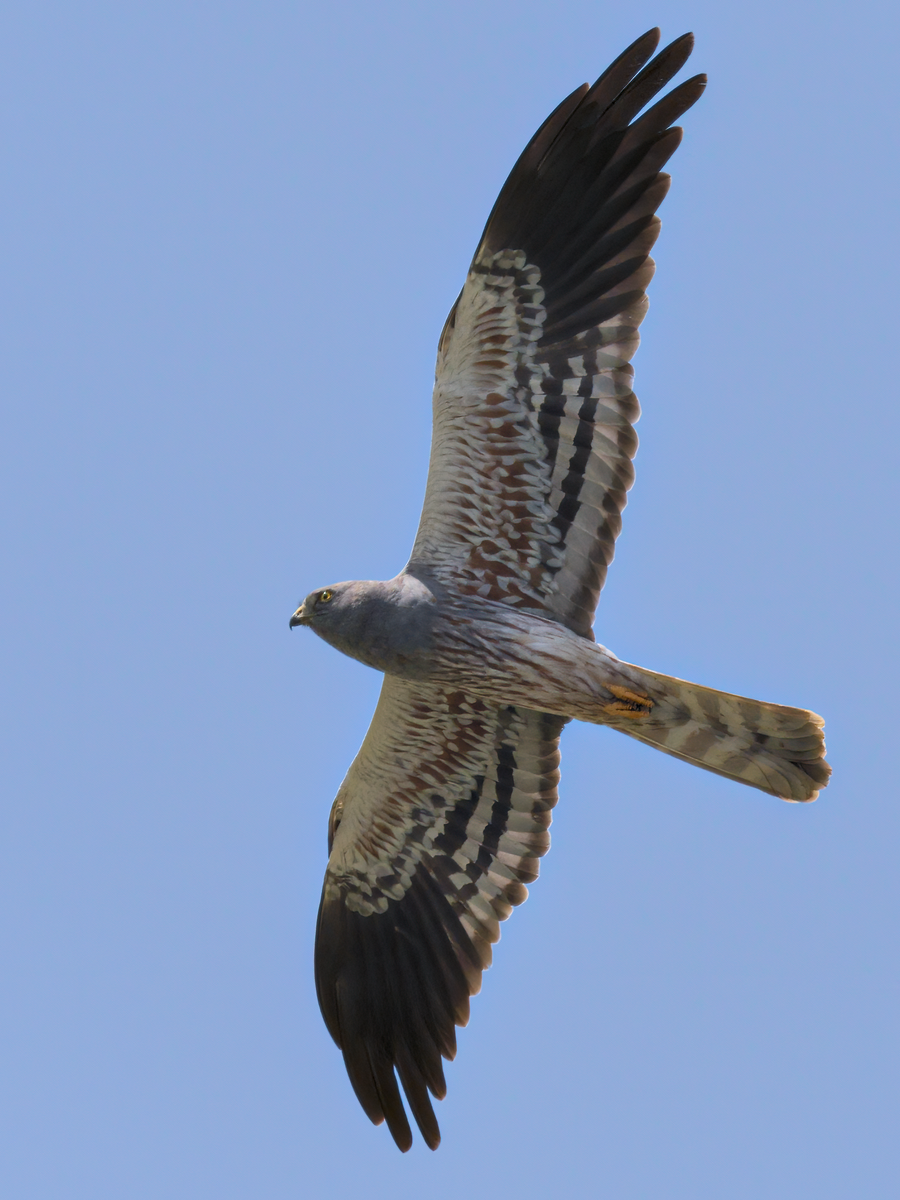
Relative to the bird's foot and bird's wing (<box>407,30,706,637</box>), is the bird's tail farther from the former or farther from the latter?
bird's wing (<box>407,30,706,637</box>)

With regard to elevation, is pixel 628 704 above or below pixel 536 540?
below

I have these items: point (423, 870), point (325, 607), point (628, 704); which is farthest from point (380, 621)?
point (423, 870)

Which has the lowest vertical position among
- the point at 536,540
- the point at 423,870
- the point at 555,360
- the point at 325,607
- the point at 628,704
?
the point at 423,870

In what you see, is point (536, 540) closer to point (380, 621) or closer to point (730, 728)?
point (380, 621)

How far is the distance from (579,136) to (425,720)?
4.11 m

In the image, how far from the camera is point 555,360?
9.06 meters

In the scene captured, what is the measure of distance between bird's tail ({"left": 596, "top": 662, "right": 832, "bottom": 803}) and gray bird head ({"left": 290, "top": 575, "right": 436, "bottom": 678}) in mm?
1305

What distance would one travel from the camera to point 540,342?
9.05 meters

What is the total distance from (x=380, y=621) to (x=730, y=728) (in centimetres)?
239

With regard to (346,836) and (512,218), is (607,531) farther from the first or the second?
(346,836)

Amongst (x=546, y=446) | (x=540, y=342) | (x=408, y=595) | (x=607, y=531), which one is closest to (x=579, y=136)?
(x=540, y=342)

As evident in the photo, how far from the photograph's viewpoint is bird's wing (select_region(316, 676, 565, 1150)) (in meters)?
10.0

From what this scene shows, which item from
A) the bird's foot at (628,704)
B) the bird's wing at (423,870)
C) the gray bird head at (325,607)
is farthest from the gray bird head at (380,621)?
the bird's foot at (628,704)

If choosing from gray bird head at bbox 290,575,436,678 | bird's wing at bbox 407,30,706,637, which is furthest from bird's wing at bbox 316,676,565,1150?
bird's wing at bbox 407,30,706,637
